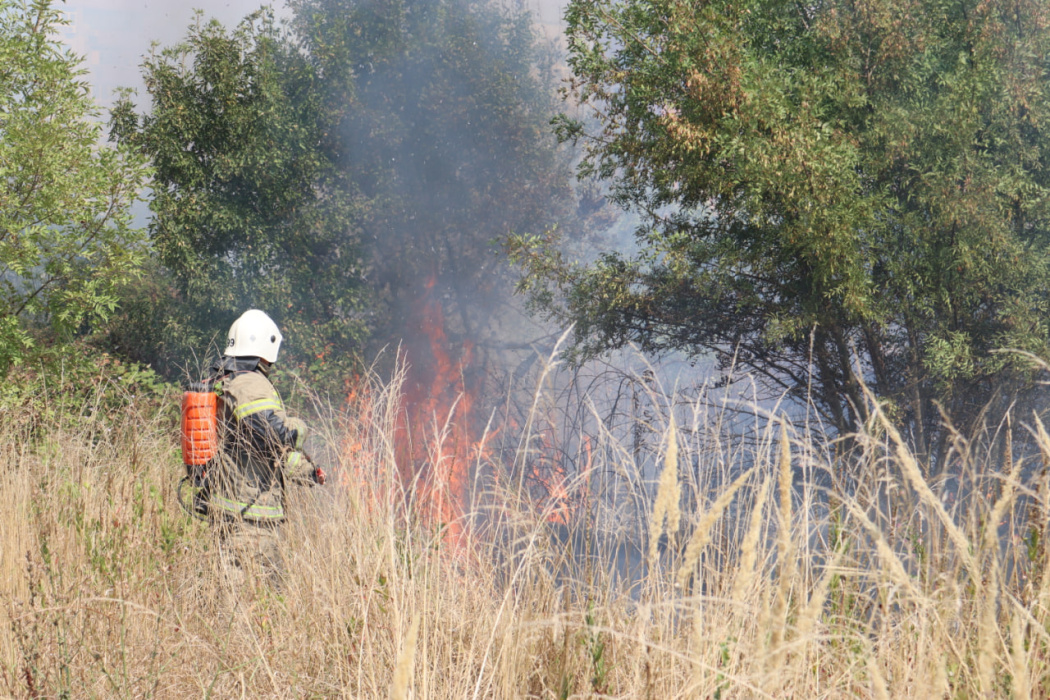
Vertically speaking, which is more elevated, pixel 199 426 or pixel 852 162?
pixel 852 162

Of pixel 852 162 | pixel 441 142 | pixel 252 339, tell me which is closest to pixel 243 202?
pixel 441 142

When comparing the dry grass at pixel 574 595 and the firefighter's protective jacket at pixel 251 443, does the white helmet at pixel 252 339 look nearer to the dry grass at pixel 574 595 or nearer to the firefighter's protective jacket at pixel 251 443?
the firefighter's protective jacket at pixel 251 443

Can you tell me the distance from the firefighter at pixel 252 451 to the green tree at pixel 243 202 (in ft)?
35.2

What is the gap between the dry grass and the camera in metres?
1.64

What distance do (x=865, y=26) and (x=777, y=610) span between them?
985 cm

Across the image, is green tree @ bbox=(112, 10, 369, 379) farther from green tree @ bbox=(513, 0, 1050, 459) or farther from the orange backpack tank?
the orange backpack tank

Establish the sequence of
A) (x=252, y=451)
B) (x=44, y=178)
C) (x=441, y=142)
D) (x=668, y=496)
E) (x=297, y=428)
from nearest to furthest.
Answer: (x=668, y=496), (x=297, y=428), (x=252, y=451), (x=44, y=178), (x=441, y=142)

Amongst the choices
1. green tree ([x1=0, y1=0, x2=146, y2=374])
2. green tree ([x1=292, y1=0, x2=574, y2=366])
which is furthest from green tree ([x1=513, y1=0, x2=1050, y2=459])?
green tree ([x1=292, y1=0, x2=574, y2=366])

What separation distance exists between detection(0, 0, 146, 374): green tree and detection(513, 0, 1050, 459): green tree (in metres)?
5.48

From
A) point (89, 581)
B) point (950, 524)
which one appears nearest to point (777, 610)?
point (950, 524)

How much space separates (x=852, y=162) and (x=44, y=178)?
8410mm

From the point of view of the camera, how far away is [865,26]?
31.3ft

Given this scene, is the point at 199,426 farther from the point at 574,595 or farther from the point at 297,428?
the point at 574,595

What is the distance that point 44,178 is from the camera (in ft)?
25.6
